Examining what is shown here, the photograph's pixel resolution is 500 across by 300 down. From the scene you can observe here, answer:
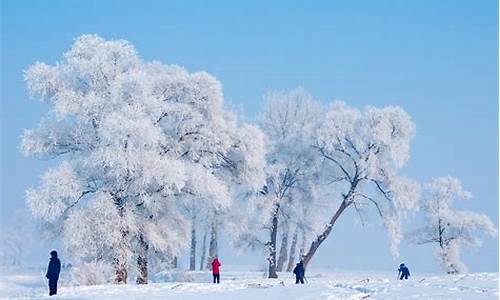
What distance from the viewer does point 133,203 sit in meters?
36.0

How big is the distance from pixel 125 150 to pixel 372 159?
62.4 ft

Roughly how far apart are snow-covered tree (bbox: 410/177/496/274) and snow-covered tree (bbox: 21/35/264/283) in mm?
20319

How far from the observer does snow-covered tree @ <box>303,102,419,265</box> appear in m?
47.3

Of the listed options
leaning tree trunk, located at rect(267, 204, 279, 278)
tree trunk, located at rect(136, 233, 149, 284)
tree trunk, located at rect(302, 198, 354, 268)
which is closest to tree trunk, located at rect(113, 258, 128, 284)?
tree trunk, located at rect(136, 233, 149, 284)

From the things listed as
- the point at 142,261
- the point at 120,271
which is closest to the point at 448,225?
the point at 142,261

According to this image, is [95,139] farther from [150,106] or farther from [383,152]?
[383,152]

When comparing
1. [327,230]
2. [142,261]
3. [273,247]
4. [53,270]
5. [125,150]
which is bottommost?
[53,270]

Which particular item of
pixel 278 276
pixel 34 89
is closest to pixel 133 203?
pixel 34 89

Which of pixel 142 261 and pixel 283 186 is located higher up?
pixel 283 186

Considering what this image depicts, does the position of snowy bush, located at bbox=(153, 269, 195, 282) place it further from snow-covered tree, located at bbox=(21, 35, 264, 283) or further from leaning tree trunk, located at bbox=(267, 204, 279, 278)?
snow-covered tree, located at bbox=(21, 35, 264, 283)

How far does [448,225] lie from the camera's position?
54875 mm

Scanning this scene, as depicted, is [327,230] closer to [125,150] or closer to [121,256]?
[121,256]

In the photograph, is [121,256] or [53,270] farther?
[121,256]

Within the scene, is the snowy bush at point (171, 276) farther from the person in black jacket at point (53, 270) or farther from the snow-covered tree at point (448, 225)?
the snow-covered tree at point (448, 225)
